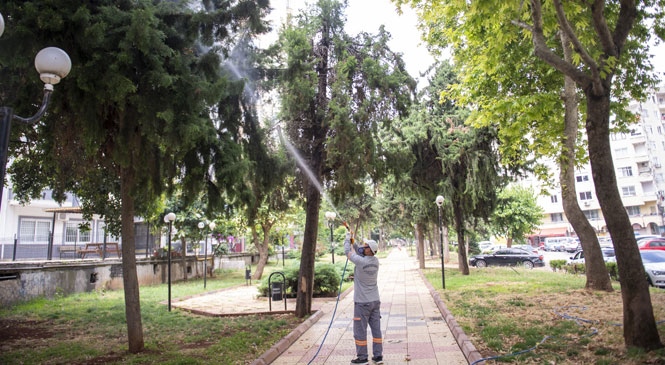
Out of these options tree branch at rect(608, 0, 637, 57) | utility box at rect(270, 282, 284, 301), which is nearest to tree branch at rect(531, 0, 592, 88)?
tree branch at rect(608, 0, 637, 57)

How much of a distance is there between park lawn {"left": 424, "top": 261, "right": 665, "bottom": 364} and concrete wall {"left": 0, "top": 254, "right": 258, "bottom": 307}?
13007mm

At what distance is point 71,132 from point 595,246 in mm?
13199

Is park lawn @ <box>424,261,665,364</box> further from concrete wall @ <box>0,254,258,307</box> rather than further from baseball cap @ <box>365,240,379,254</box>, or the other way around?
concrete wall @ <box>0,254,258,307</box>

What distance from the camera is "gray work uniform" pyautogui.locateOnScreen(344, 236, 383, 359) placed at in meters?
6.49

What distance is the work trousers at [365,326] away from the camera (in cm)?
643

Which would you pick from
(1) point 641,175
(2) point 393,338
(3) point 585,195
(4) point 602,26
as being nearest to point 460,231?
(2) point 393,338

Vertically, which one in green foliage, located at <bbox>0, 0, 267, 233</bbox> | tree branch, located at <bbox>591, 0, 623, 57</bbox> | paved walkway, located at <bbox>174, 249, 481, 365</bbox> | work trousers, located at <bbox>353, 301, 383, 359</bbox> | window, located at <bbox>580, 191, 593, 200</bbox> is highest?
window, located at <bbox>580, 191, 593, 200</bbox>

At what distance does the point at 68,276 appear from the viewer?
1605cm

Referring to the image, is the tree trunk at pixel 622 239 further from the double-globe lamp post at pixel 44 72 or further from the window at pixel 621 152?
the window at pixel 621 152

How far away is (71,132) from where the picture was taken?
658cm

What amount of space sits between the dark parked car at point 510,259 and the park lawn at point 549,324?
51.2 feet

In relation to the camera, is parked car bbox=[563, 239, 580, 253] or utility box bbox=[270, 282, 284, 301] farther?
parked car bbox=[563, 239, 580, 253]

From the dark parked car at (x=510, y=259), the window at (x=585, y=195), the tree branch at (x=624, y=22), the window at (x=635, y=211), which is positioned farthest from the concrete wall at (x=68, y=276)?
the window at (x=635, y=211)

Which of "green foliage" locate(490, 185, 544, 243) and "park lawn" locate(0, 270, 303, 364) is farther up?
"green foliage" locate(490, 185, 544, 243)
